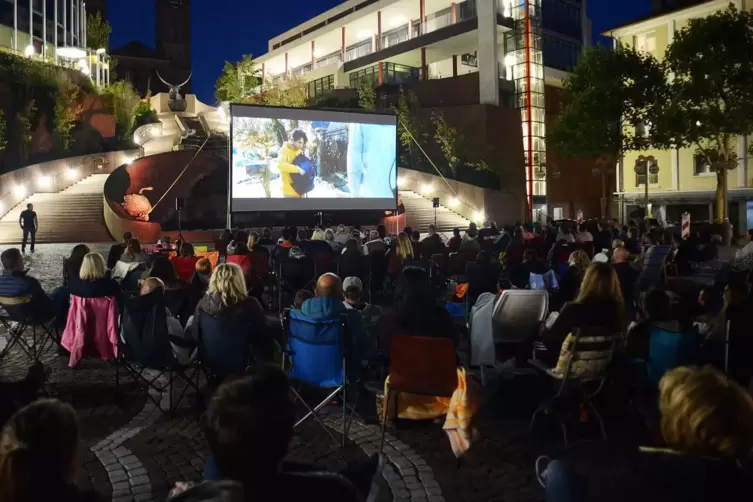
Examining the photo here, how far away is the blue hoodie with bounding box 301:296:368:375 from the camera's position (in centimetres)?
469

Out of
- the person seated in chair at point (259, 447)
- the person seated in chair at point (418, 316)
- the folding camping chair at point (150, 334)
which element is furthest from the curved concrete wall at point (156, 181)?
the person seated in chair at point (259, 447)

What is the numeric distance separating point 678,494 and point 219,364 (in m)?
3.88

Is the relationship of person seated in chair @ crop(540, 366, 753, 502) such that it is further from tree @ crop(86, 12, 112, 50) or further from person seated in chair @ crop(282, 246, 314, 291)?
tree @ crop(86, 12, 112, 50)

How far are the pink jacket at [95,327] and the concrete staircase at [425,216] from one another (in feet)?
73.8

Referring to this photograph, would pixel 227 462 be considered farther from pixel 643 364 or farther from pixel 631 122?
pixel 631 122

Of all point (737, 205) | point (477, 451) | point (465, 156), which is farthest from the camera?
point (465, 156)

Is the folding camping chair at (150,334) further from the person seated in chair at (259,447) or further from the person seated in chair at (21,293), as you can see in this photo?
the person seated in chair at (259,447)

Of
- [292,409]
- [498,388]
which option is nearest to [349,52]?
[498,388]

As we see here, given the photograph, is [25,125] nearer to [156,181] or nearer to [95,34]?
[156,181]

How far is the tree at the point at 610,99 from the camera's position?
89.4 ft

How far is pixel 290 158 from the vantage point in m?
20.6

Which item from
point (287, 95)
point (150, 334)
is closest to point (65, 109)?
point (287, 95)

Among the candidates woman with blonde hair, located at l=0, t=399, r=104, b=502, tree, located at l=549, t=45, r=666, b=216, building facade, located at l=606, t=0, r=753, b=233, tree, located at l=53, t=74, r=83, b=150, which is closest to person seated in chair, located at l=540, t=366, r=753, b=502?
woman with blonde hair, located at l=0, t=399, r=104, b=502

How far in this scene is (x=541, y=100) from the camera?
37500 millimetres
